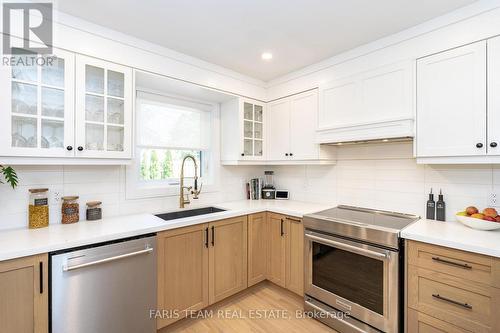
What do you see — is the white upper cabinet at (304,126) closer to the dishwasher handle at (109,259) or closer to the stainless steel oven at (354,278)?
the stainless steel oven at (354,278)

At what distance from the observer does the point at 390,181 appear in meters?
2.27

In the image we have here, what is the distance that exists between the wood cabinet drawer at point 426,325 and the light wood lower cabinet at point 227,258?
1.42 metres

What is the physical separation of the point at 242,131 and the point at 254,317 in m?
1.91

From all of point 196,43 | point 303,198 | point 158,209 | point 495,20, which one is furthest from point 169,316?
point 495,20

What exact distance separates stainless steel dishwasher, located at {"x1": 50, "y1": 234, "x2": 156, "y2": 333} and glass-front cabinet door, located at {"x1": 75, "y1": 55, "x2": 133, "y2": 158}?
0.73m

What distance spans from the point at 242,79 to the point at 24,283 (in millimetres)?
2540

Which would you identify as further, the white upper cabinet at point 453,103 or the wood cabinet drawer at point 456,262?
the white upper cabinet at point 453,103

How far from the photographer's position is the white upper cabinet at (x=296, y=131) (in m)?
2.56

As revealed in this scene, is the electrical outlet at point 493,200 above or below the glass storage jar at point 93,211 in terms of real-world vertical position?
above

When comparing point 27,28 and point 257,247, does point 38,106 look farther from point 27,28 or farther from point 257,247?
point 257,247

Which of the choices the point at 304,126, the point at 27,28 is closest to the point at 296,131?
the point at 304,126

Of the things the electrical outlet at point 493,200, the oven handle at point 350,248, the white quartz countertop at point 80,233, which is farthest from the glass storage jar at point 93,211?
the electrical outlet at point 493,200

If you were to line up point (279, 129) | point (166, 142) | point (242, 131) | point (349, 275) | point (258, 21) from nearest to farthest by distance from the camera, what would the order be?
point (258, 21) < point (349, 275) < point (166, 142) < point (242, 131) < point (279, 129)

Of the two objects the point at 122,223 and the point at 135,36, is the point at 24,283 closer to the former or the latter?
the point at 122,223
